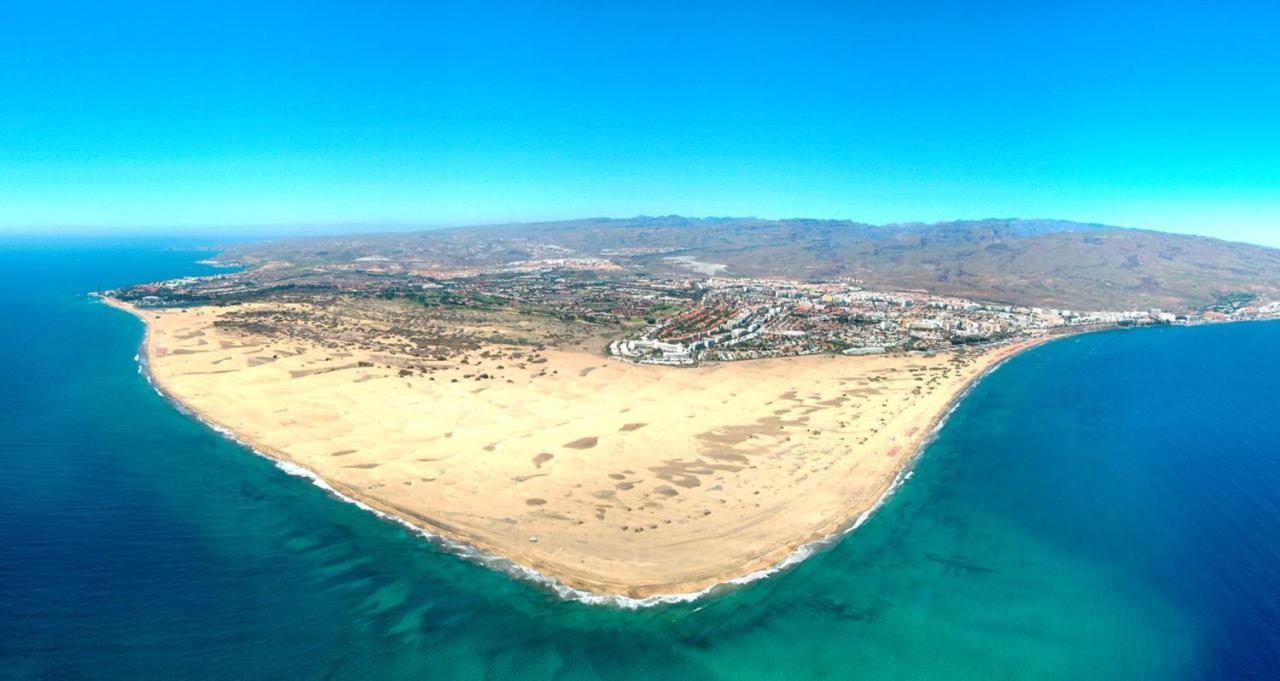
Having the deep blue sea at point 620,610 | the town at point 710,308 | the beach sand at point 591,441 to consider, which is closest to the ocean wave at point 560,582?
the beach sand at point 591,441

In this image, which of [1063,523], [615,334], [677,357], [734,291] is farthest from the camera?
[734,291]

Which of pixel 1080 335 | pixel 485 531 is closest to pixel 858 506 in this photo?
pixel 485 531

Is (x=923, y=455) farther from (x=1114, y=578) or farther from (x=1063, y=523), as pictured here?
(x=1114, y=578)

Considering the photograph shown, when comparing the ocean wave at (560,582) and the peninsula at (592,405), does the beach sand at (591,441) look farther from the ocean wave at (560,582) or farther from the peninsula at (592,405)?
the ocean wave at (560,582)

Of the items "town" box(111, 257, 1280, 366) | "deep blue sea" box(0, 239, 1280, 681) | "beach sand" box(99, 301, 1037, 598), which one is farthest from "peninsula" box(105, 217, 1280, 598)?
"deep blue sea" box(0, 239, 1280, 681)

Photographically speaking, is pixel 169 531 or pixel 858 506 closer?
pixel 169 531

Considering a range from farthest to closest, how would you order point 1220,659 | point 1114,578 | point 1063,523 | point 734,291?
point 734,291 → point 1063,523 → point 1114,578 → point 1220,659
